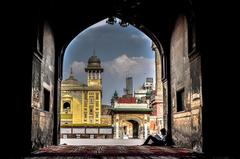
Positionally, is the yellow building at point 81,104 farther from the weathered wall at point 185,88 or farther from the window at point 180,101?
the window at point 180,101

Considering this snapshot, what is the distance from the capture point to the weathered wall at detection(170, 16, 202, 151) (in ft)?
28.9

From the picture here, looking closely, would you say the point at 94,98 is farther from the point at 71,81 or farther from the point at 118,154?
the point at 118,154

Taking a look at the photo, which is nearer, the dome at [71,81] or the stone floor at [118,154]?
the stone floor at [118,154]

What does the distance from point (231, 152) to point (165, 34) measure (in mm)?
5944

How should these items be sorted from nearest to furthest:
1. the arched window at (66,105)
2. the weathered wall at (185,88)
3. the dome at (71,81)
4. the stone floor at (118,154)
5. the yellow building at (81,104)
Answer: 1. the stone floor at (118,154)
2. the weathered wall at (185,88)
3. the yellow building at (81,104)
4. the arched window at (66,105)
5. the dome at (71,81)

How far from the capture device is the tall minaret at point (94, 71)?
190 feet

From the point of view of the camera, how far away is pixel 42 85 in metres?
10.2

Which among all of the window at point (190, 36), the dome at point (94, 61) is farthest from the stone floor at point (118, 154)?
the dome at point (94, 61)

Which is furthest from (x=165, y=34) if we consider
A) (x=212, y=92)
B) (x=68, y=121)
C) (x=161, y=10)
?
(x=68, y=121)

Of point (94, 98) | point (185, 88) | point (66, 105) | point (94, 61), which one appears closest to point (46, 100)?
point (185, 88)

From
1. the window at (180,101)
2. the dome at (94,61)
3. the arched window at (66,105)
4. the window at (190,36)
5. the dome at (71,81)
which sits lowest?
the window at (180,101)

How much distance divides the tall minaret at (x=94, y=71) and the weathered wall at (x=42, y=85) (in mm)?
45164

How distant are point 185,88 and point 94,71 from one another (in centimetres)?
4908

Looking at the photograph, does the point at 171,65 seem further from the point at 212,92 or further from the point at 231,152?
the point at 231,152
